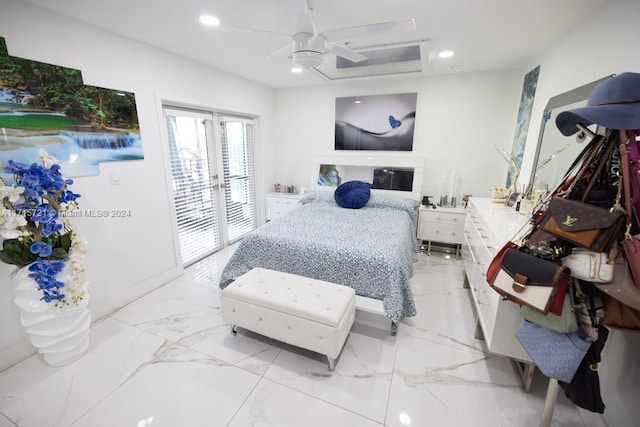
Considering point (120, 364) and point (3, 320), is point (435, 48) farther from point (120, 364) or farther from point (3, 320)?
point (3, 320)

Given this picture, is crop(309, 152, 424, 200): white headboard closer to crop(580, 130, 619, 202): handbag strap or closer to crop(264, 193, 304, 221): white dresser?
crop(264, 193, 304, 221): white dresser

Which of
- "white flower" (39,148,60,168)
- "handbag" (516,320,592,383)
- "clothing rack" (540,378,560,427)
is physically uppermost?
"white flower" (39,148,60,168)

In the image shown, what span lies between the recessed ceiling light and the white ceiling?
0.12 feet

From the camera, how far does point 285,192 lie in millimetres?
4559

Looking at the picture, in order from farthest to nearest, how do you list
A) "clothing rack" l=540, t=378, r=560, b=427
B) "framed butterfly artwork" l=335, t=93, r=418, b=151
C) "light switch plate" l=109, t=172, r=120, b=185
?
"framed butterfly artwork" l=335, t=93, r=418, b=151 < "light switch plate" l=109, t=172, r=120, b=185 < "clothing rack" l=540, t=378, r=560, b=427

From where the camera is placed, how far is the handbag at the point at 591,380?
1.07 metres

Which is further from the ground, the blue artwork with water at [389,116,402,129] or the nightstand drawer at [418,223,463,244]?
the blue artwork with water at [389,116,402,129]

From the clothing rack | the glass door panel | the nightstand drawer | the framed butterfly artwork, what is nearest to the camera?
the clothing rack

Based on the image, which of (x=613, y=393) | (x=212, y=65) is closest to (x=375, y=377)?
(x=613, y=393)

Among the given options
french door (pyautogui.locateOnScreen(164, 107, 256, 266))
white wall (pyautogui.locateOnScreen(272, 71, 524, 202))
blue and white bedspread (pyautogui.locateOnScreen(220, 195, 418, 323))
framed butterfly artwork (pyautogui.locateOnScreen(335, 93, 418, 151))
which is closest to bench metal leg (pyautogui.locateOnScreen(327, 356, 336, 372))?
blue and white bedspread (pyautogui.locateOnScreen(220, 195, 418, 323))

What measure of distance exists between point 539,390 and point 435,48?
112 inches

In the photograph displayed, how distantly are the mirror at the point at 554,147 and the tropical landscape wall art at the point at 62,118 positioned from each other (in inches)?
139

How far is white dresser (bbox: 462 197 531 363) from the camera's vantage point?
1.49 m

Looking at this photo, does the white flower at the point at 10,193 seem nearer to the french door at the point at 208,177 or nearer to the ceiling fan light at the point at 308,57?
the french door at the point at 208,177
